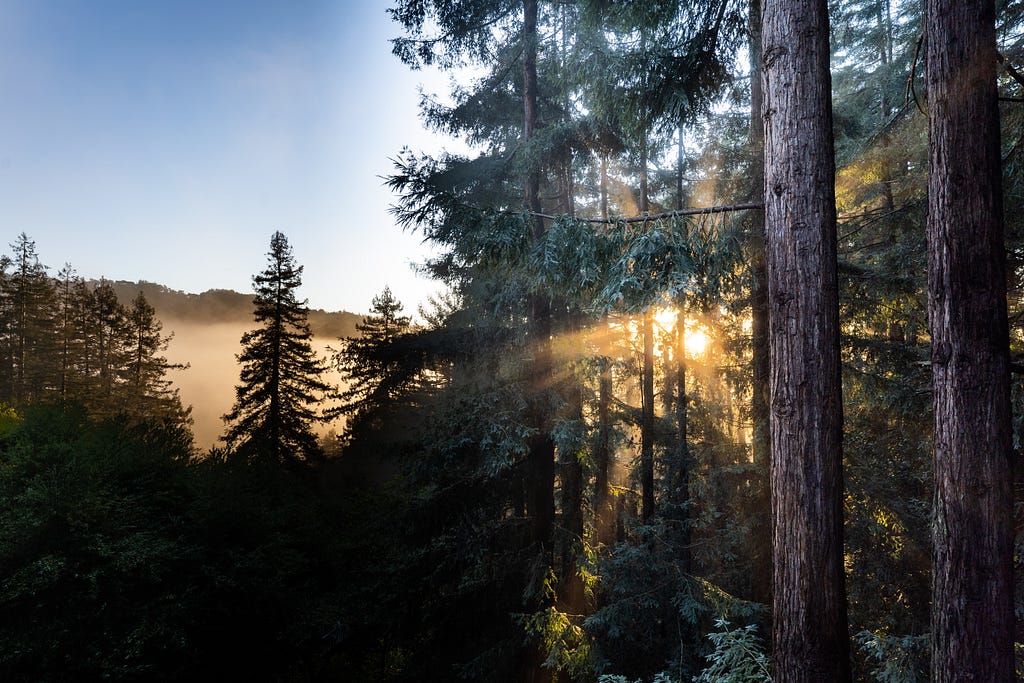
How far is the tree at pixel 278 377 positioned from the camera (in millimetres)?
16484

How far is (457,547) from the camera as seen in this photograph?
7.95 m

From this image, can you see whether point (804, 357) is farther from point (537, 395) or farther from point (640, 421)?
point (640, 421)

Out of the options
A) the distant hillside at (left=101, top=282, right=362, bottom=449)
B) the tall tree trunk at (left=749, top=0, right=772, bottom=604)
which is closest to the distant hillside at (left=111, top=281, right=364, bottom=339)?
the distant hillside at (left=101, top=282, right=362, bottom=449)

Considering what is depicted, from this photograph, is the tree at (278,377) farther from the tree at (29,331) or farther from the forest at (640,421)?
the tree at (29,331)

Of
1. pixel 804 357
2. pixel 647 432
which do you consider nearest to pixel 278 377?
pixel 647 432

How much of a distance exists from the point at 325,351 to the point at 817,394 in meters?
17.9

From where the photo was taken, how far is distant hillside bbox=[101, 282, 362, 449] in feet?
58.6

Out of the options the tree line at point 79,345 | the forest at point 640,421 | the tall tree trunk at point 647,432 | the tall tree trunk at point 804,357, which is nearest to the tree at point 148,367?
the tree line at point 79,345

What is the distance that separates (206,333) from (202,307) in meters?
1.57

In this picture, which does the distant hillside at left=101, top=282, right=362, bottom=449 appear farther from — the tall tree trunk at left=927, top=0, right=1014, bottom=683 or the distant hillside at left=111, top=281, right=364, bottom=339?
the tall tree trunk at left=927, top=0, right=1014, bottom=683

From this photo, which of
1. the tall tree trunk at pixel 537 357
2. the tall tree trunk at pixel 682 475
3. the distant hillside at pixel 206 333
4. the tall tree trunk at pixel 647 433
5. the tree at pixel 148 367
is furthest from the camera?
the tree at pixel 148 367

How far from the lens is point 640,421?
10883mm

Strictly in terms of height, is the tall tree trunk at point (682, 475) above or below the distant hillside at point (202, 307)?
below

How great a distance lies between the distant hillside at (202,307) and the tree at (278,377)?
108 cm
